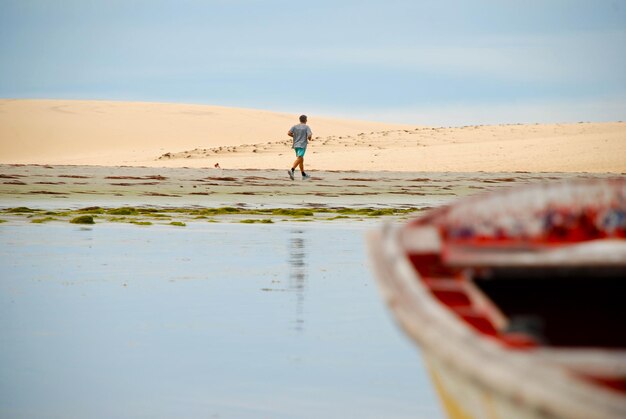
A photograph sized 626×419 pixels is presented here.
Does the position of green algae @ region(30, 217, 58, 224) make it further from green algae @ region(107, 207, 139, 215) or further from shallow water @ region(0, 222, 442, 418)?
shallow water @ region(0, 222, 442, 418)

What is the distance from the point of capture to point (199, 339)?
6.35 meters

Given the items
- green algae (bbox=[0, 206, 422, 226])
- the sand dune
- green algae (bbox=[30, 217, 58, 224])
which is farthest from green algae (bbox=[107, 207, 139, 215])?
the sand dune

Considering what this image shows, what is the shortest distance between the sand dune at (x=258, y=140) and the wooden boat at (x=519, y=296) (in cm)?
3203

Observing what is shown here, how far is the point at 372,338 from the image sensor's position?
21.4 feet

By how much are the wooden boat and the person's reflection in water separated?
272 centimetres

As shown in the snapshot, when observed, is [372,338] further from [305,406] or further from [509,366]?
[509,366]

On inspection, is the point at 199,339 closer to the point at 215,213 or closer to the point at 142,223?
the point at 142,223

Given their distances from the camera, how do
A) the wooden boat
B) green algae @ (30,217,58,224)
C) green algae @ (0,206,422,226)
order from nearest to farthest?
the wooden boat < green algae @ (30,217,58,224) < green algae @ (0,206,422,226)

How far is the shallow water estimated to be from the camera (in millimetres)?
5070

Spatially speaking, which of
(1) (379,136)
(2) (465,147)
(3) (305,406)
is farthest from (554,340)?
(1) (379,136)

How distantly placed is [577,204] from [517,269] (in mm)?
Answer: 479

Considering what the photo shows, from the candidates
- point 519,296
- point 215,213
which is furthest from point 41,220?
point 519,296

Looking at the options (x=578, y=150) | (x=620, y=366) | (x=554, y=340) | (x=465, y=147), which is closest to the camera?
(x=620, y=366)

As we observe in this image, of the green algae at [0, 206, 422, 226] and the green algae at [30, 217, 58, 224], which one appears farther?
the green algae at [0, 206, 422, 226]
